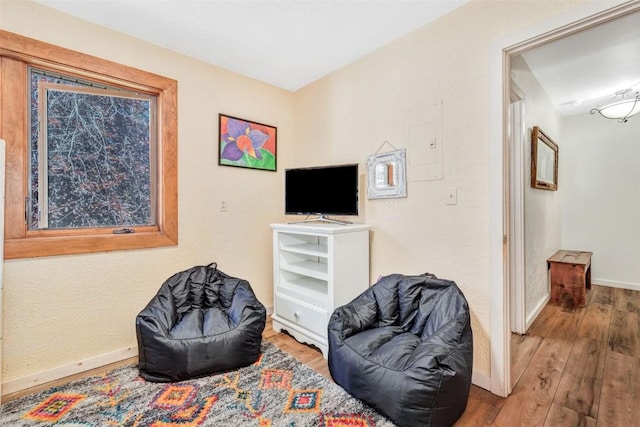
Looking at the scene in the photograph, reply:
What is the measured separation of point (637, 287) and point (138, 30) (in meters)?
6.17

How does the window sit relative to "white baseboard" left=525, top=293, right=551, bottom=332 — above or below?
above

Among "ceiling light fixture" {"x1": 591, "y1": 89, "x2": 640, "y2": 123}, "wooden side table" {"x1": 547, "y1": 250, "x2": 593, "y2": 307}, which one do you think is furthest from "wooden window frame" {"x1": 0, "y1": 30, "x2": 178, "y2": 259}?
"ceiling light fixture" {"x1": 591, "y1": 89, "x2": 640, "y2": 123}

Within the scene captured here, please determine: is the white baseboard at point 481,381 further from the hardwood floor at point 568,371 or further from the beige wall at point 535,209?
the beige wall at point 535,209

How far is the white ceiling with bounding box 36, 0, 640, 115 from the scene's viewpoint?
1928mm

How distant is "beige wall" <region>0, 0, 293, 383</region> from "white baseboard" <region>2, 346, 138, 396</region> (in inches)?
1.3

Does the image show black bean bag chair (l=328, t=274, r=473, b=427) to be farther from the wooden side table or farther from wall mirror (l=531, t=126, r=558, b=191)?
the wooden side table

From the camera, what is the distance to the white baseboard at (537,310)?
107 inches

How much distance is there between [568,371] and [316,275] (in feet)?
6.09

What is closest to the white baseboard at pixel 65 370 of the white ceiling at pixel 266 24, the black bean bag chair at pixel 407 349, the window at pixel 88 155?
the window at pixel 88 155

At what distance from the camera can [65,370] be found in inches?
77.9

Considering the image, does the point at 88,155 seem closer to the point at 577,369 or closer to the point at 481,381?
the point at 481,381

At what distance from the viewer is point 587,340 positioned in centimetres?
242

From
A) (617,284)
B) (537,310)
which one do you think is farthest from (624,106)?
(617,284)

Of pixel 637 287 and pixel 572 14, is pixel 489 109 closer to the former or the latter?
pixel 572 14
